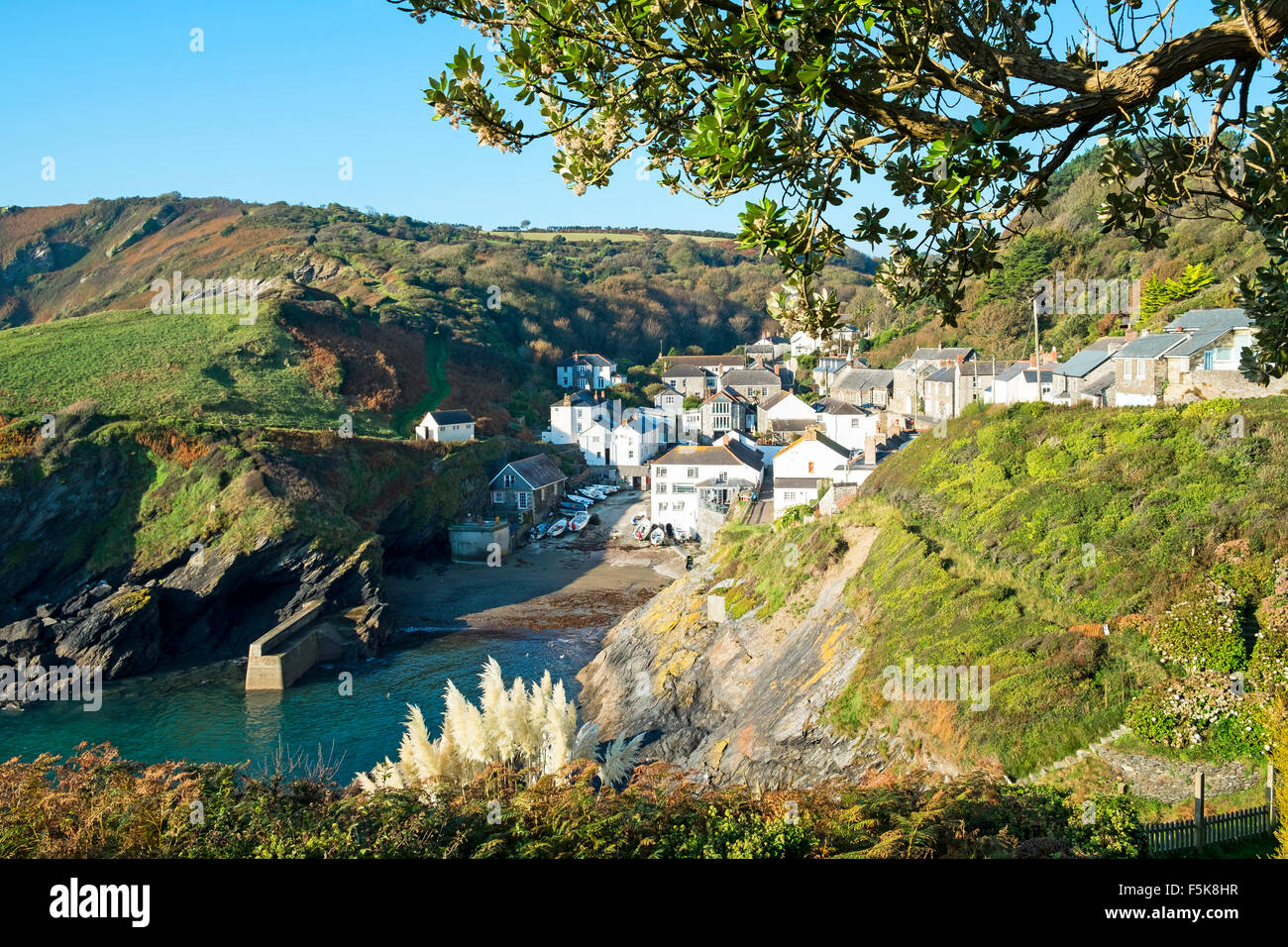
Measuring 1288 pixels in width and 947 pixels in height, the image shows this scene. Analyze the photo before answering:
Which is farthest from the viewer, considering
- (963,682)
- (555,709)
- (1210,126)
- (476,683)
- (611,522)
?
(611,522)

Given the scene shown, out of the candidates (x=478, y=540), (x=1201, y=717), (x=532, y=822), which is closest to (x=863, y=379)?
(x=478, y=540)

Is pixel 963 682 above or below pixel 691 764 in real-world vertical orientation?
above

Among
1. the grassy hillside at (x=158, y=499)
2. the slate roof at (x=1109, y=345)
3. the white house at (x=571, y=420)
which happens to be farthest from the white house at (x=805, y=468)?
the white house at (x=571, y=420)

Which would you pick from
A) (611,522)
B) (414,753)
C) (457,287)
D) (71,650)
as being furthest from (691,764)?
(457,287)

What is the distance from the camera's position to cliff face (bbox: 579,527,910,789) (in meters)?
19.0

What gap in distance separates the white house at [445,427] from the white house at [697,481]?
1747 centimetres

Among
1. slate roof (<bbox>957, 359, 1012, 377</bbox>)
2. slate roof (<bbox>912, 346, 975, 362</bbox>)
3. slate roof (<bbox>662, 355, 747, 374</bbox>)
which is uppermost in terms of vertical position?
slate roof (<bbox>662, 355, 747, 374</bbox>)

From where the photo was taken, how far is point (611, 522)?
193ft

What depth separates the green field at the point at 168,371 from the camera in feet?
176

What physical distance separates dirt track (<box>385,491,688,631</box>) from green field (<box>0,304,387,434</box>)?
17257 mm

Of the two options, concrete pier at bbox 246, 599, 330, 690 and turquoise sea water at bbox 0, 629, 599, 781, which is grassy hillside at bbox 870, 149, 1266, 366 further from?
concrete pier at bbox 246, 599, 330, 690

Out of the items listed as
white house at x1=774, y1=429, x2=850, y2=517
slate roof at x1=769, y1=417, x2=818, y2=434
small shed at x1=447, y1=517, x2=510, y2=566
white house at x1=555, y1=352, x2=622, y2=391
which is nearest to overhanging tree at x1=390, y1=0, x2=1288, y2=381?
white house at x1=774, y1=429, x2=850, y2=517
